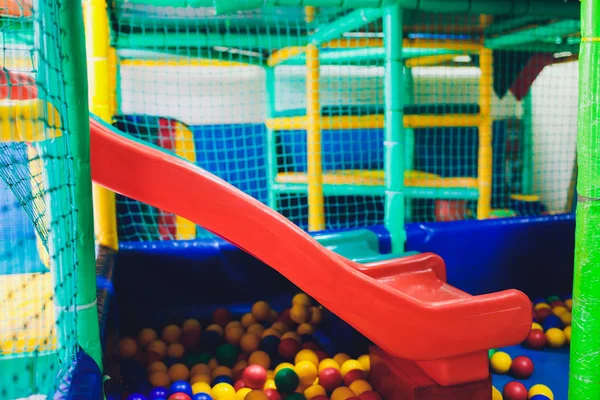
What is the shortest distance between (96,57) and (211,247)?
2.66ft

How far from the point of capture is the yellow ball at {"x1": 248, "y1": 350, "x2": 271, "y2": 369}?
6.28 ft

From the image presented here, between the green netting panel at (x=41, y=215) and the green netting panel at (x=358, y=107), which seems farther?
the green netting panel at (x=358, y=107)

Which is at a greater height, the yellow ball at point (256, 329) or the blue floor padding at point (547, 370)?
the yellow ball at point (256, 329)

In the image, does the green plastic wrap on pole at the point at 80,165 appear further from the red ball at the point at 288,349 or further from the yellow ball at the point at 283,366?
the red ball at the point at 288,349

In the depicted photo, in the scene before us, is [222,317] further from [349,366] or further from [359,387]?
[359,387]

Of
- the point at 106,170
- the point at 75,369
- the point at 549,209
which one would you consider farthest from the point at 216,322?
the point at 549,209

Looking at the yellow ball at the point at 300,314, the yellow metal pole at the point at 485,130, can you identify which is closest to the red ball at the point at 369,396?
the yellow ball at the point at 300,314

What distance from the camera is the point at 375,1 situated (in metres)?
2.10

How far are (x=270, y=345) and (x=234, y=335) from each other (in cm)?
16

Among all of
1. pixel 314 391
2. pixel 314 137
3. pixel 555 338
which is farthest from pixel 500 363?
pixel 314 137

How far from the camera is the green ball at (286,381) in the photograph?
5.64 feet

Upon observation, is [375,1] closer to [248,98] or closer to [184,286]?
[184,286]

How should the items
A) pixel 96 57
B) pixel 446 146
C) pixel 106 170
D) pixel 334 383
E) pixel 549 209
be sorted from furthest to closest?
pixel 549 209 < pixel 446 146 < pixel 96 57 < pixel 334 383 < pixel 106 170

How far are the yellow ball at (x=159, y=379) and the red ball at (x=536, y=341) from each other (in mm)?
1352
